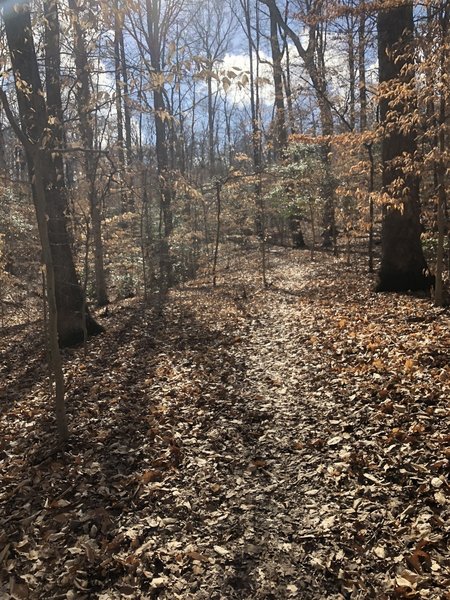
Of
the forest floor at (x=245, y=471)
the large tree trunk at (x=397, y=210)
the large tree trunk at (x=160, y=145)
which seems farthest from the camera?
the large tree trunk at (x=160, y=145)

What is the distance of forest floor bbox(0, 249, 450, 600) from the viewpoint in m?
2.86

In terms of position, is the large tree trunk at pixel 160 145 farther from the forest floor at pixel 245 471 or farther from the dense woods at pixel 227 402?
the forest floor at pixel 245 471

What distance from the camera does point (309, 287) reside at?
459 inches

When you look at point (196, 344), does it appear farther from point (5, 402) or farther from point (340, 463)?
point (340, 463)

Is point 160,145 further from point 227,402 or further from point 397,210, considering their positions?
point 227,402

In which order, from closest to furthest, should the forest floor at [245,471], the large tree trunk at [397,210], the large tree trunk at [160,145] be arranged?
1. the forest floor at [245,471]
2. the large tree trunk at [397,210]
3. the large tree trunk at [160,145]

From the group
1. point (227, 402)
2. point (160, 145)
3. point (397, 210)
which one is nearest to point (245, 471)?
point (227, 402)

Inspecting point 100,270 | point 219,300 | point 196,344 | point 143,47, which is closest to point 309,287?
point 219,300

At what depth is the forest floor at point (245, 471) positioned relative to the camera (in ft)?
9.39

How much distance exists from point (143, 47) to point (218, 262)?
35.1 feet

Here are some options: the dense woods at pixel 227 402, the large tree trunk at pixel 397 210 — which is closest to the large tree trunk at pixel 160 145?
the dense woods at pixel 227 402

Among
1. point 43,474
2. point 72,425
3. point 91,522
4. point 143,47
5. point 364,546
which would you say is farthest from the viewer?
point 143,47

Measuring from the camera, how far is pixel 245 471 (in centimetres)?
396

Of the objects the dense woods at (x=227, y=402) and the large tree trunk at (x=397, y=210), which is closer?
the dense woods at (x=227, y=402)
